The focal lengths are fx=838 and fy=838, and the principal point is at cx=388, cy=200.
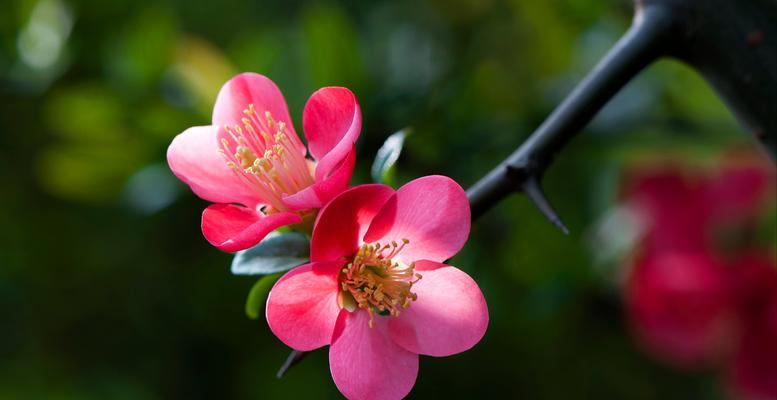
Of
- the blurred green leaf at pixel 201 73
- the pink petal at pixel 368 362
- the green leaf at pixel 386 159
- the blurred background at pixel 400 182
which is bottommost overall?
the blurred background at pixel 400 182

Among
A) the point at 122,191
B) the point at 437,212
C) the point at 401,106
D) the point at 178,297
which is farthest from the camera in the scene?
the point at 178,297

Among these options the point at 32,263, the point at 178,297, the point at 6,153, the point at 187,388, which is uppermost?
the point at 6,153

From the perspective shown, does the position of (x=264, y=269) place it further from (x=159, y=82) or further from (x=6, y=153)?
(x=6, y=153)

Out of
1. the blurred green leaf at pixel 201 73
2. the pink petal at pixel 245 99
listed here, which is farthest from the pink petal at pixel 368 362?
the blurred green leaf at pixel 201 73

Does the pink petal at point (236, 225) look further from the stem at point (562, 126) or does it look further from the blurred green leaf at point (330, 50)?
the blurred green leaf at point (330, 50)

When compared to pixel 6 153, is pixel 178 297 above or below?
below

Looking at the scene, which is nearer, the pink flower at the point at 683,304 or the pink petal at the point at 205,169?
the pink petal at the point at 205,169

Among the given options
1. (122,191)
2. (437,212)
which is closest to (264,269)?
(437,212)
